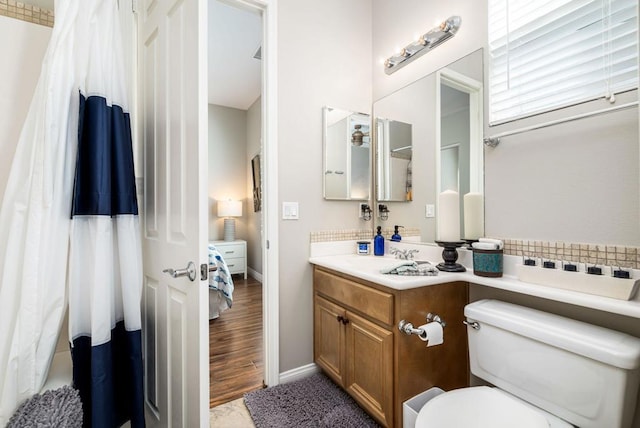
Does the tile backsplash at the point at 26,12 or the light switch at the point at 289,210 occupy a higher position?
the tile backsplash at the point at 26,12

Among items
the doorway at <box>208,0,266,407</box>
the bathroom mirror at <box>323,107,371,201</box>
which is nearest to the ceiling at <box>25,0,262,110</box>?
the doorway at <box>208,0,266,407</box>

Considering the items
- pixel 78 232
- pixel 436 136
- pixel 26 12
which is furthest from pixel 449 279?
pixel 26 12

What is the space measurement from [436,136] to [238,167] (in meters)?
3.94

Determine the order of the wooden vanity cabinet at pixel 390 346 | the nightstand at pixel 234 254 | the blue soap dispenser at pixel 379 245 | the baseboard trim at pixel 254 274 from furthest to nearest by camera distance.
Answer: the baseboard trim at pixel 254 274 < the nightstand at pixel 234 254 < the blue soap dispenser at pixel 379 245 < the wooden vanity cabinet at pixel 390 346

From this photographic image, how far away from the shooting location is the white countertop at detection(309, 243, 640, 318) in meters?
0.94

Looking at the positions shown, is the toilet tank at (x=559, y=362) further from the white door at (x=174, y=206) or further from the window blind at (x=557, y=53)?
the white door at (x=174, y=206)

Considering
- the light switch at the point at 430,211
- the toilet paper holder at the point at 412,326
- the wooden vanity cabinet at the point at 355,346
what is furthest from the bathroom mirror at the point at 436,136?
the wooden vanity cabinet at the point at 355,346

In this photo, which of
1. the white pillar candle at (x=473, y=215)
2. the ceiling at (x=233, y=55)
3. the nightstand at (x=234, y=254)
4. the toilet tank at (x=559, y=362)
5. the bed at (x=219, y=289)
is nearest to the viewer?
the toilet tank at (x=559, y=362)

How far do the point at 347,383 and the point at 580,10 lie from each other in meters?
2.06

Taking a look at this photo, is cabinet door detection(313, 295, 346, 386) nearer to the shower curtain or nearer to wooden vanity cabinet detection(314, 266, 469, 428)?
wooden vanity cabinet detection(314, 266, 469, 428)

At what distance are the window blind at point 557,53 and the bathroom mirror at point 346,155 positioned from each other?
91 centimetres

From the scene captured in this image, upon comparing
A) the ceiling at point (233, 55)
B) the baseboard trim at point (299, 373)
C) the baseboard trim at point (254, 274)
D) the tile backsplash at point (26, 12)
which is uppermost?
the ceiling at point (233, 55)

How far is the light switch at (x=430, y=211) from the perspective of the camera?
174 centimetres

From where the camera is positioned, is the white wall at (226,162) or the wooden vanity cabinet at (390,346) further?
the white wall at (226,162)
